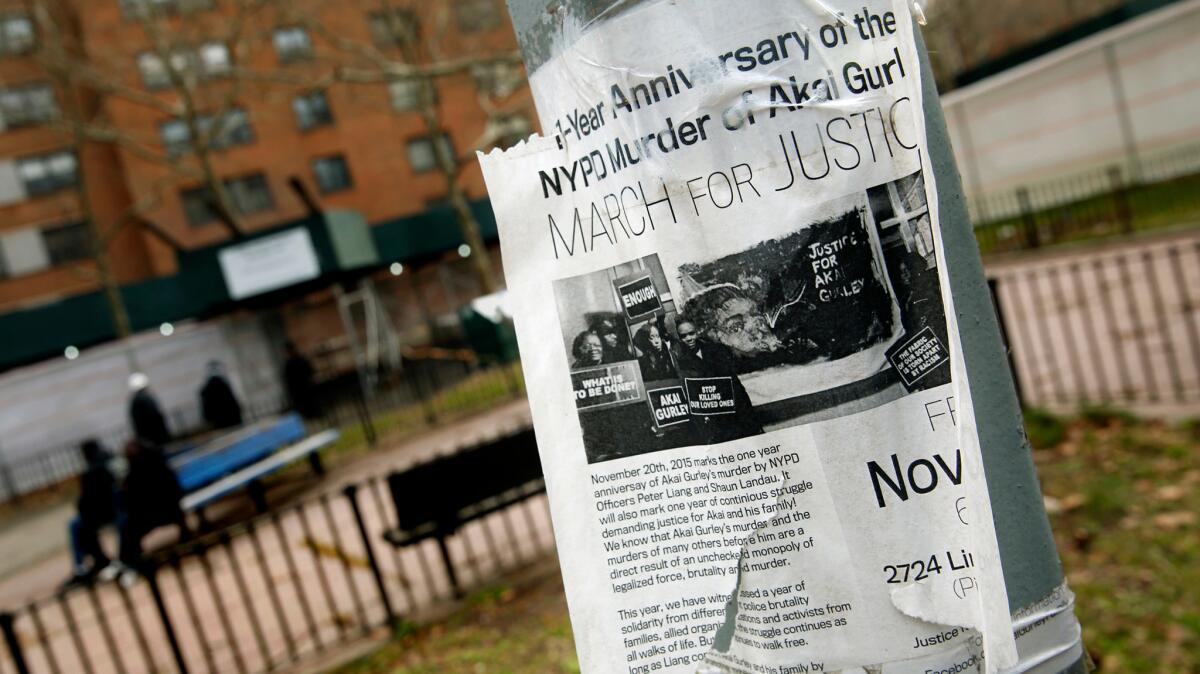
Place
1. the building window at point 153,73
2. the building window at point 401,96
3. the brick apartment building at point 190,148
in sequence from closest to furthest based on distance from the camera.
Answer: the brick apartment building at point 190,148 → the building window at point 153,73 → the building window at point 401,96

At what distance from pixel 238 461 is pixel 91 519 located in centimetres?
199

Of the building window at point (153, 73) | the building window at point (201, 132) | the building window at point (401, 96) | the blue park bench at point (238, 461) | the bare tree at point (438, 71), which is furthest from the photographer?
the building window at point (401, 96)

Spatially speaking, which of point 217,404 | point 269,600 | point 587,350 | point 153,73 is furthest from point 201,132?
point 587,350

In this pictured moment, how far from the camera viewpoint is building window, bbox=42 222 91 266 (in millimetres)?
34906

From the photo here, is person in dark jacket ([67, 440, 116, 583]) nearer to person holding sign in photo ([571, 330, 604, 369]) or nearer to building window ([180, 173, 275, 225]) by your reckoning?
person holding sign in photo ([571, 330, 604, 369])

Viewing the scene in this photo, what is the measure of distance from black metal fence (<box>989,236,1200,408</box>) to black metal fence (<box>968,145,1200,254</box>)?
11.3 feet

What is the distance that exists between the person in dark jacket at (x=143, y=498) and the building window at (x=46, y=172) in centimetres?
3242

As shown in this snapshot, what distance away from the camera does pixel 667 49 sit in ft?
3.78

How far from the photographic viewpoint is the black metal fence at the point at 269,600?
16.6ft

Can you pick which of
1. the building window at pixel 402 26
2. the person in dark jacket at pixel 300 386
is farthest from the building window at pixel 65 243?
the person in dark jacket at pixel 300 386

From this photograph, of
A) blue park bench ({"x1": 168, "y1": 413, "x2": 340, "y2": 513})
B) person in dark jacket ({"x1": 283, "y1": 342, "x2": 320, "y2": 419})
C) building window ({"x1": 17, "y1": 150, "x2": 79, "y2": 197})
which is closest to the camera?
blue park bench ({"x1": 168, "y1": 413, "x2": 340, "y2": 513})

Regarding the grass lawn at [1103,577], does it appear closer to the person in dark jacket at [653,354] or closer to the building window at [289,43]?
the person in dark jacket at [653,354]

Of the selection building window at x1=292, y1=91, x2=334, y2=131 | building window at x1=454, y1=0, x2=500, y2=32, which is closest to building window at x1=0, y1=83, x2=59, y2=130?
building window at x1=292, y1=91, x2=334, y2=131

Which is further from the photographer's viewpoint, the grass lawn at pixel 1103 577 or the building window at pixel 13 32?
the building window at pixel 13 32
